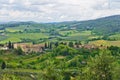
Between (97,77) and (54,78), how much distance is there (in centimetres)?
753

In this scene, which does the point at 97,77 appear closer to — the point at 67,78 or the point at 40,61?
the point at 67,78

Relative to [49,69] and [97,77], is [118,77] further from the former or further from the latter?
[49,69]

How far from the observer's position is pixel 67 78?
10162 cm

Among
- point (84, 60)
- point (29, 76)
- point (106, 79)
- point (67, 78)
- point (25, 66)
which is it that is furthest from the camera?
point (84, 60)

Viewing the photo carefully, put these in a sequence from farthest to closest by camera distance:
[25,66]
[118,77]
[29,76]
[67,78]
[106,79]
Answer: [25,66]
[29,76]
[67,78]
[118,77]
[106,79]

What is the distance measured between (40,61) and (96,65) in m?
128

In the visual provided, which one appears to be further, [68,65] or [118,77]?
[68,65]

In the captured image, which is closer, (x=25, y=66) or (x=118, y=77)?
(x=118, y=77)

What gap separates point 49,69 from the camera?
56.9m

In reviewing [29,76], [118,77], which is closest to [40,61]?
[29,76]

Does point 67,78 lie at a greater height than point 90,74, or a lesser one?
lesser

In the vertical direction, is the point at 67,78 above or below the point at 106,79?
below

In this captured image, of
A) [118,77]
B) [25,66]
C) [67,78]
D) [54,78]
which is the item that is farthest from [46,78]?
[25,66]

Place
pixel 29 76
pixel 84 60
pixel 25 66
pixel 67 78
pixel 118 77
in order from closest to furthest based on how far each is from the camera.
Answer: pixel 118 77, pixel 67 78, pixel 29 76, pixel 25 66, pixel 84 60
